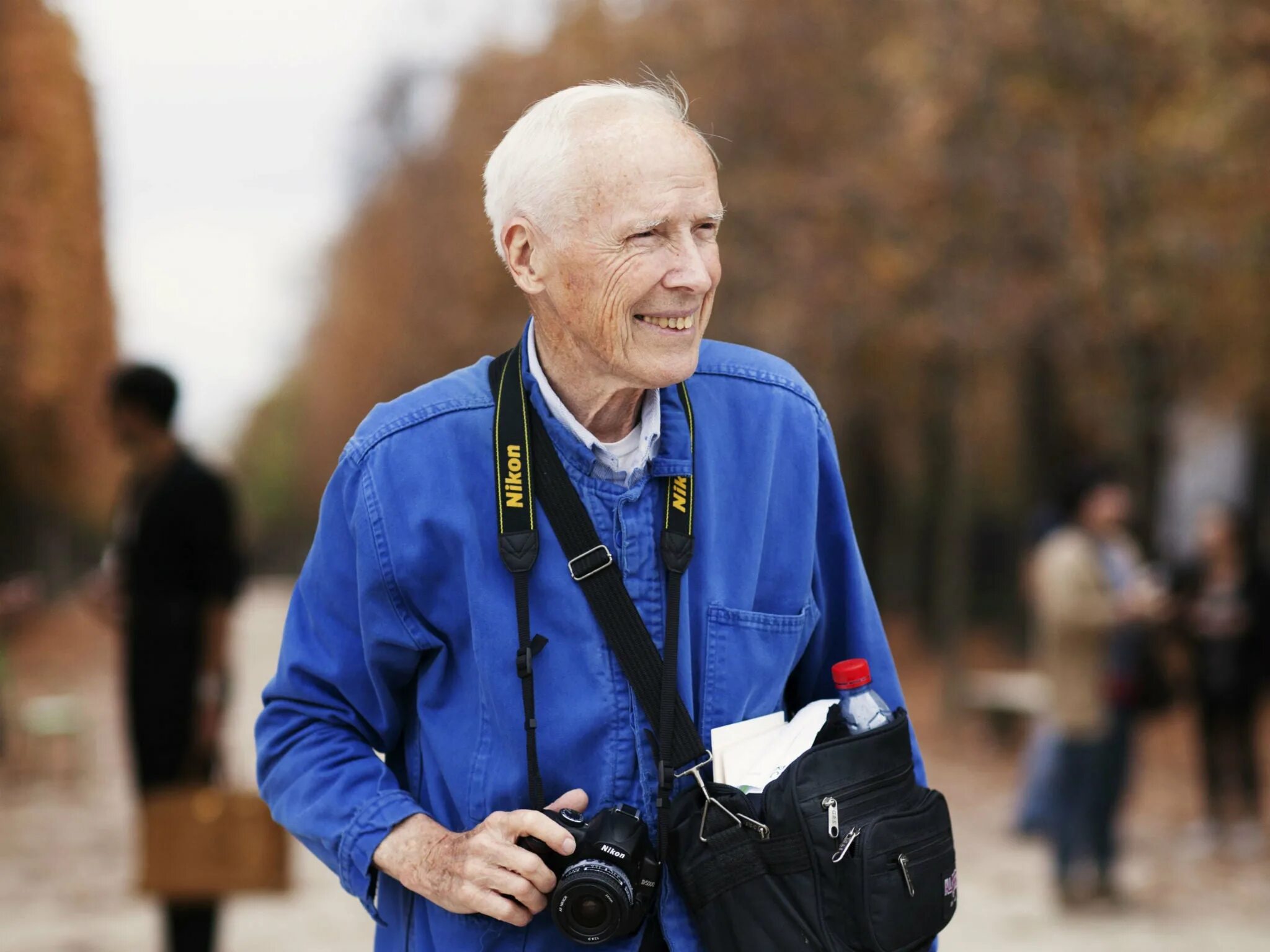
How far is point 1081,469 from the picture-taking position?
8.28 metres

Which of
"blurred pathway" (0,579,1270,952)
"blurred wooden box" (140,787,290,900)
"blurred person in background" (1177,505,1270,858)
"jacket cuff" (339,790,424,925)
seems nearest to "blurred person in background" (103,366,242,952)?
"blurred wooden box" (140,787,290,900)

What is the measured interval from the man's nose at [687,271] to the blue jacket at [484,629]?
193 millimetres

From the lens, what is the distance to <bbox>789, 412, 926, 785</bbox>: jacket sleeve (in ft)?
7.26

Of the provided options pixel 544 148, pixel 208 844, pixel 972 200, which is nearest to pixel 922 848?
pixel 544 148

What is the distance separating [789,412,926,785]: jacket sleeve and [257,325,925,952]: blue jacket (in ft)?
0.04

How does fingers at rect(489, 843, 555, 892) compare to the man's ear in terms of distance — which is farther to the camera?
the man's ear

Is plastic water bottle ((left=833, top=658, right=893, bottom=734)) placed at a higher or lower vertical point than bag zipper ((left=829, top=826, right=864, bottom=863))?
higher

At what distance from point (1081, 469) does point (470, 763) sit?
685 cm

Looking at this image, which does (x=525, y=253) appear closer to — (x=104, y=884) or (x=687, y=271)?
(x=687, y=271)

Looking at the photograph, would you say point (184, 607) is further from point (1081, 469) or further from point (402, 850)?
point (1081, 469)

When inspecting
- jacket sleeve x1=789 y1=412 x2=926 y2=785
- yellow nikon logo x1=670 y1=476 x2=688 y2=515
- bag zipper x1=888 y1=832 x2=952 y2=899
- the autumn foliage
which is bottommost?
bag zipper x1=888 y1=832 x2=952 y2=899

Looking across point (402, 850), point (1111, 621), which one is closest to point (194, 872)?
point (402, 850)

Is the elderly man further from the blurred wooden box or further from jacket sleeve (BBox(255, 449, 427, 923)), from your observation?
the blurred wooden box

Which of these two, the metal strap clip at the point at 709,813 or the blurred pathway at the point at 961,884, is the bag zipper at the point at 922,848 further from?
the blurred pathway at the point at 961,884
